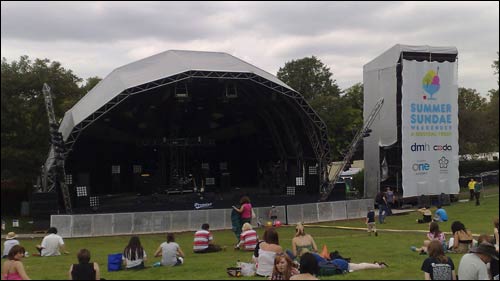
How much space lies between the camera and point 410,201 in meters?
29.2

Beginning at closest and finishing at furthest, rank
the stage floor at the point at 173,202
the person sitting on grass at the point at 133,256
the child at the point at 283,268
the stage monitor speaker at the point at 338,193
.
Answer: the child at the point at 283,268 → the person sitting on grass at the point at 133,256 → the stage floor at the point at 173,202 → the stage monitor speaker at the point at 338,193

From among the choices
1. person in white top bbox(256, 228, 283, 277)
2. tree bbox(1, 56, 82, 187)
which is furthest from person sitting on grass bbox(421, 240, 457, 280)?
tree bbox(1, 56, 82, 187)

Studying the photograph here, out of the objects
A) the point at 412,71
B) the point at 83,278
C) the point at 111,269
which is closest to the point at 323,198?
the point at 412,71

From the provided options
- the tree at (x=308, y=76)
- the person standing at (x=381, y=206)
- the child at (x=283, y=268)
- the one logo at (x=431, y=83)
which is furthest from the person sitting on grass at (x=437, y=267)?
the tree at (x=308, y=76)

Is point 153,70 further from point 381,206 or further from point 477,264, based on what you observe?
point 477,264

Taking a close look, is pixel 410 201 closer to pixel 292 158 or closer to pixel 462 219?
pixel 292 158

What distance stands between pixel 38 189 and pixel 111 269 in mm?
18048

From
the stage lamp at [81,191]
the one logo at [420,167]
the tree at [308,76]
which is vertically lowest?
the stage lamp at [81,191]

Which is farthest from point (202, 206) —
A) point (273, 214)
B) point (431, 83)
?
point (431, 83)

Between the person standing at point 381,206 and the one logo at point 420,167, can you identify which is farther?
the one logo at point 420,167

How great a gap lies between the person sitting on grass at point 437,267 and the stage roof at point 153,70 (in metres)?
15.9

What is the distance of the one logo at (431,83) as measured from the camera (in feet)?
92.8

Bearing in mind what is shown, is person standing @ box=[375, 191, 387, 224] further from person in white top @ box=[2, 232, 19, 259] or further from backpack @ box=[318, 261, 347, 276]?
person in white top @ box=[2, 232, 19, 259]

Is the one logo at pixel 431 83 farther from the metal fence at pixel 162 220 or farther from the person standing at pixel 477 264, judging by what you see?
the person standing at pixel 477 264
